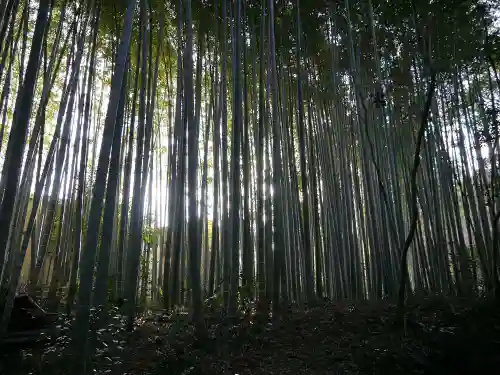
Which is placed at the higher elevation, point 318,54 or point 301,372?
point 318,54

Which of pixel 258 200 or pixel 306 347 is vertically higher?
pixel 258 200

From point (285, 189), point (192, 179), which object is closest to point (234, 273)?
point (192, 179)

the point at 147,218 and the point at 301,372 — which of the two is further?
the point at 147,218

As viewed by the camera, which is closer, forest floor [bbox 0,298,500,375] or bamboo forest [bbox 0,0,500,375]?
forest floor [bbox 0,298,500,375]

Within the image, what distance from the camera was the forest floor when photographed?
235 cm

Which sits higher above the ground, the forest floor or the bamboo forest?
the bamboo forest

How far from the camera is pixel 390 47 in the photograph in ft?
15.2

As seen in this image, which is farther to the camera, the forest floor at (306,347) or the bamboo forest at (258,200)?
the bamboo forest at (258,200)

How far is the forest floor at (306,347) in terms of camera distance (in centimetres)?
235

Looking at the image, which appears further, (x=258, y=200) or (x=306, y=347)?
(x=258, y=200)

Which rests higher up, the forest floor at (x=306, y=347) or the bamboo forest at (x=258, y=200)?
the bamboo forest at (x=258, y=200)

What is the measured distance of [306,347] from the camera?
3.09m

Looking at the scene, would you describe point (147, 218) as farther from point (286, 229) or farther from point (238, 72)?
point (238, 72)

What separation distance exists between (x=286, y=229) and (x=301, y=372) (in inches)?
93.9
